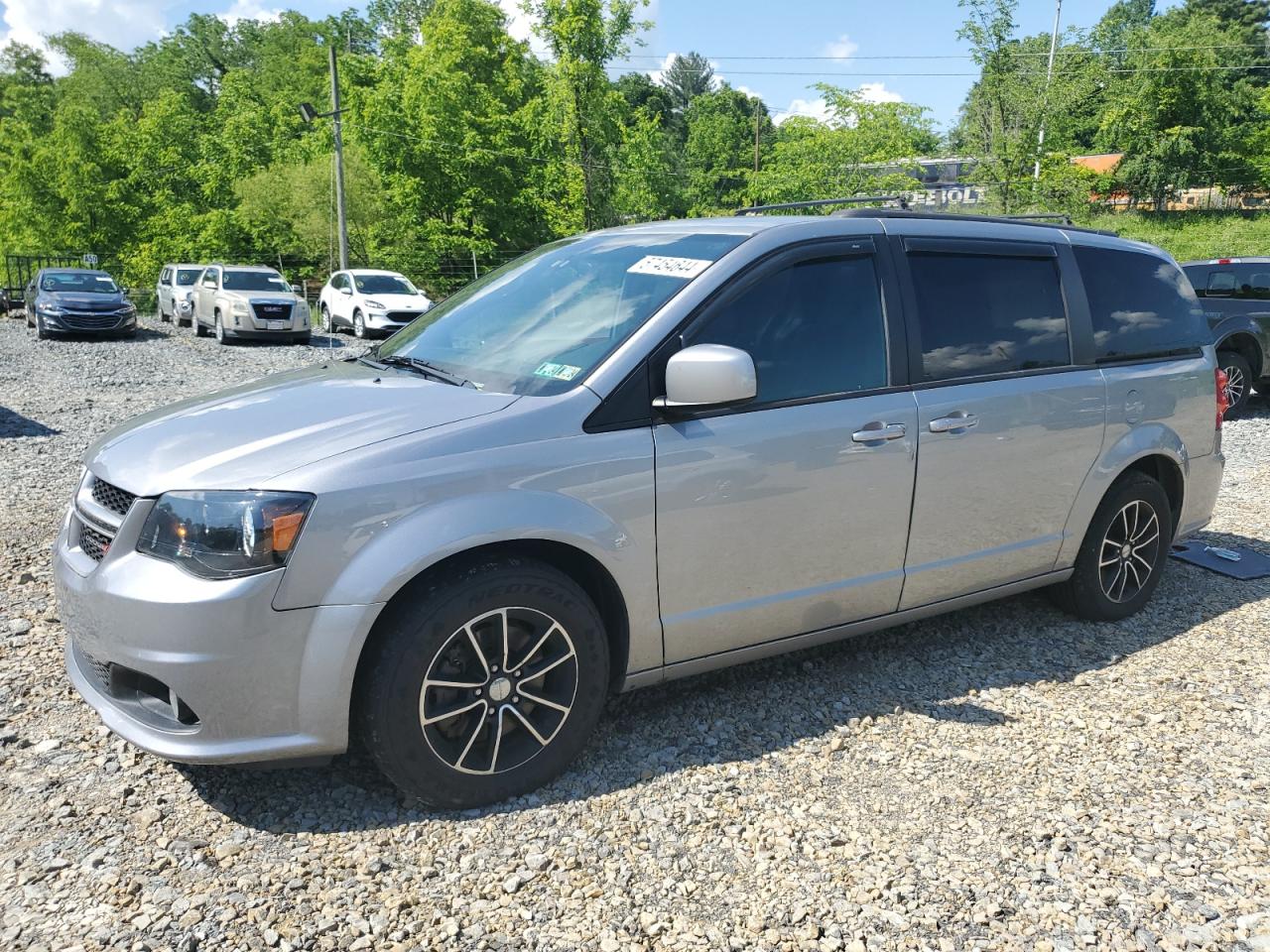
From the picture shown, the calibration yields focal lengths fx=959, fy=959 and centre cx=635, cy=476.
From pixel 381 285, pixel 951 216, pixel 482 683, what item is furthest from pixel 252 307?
pixel 482 683

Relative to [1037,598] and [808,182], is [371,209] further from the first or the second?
[1037,598]

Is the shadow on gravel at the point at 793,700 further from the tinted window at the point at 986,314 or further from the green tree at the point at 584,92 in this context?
the green tree at the point at 584,92

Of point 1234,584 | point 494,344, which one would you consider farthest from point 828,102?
point 494,344

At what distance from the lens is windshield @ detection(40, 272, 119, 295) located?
22.2m

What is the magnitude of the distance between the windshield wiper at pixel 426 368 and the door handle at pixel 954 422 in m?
1.83

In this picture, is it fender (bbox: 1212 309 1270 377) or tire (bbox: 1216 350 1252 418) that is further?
tire (bbox: 1216 350 1252 418)

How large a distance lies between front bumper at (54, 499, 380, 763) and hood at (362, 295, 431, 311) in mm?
20397

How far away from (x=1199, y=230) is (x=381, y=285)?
41.8 metres

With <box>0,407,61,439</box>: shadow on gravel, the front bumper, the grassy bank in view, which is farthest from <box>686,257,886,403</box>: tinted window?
the grassy bank

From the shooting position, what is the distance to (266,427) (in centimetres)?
307

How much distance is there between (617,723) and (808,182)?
2905cm

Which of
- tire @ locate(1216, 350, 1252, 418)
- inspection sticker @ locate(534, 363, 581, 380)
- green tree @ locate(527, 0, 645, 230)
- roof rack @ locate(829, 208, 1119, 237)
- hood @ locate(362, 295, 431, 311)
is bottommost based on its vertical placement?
tire @ locate(1216, 350, 1252, 418)

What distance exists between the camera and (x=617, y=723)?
3.72 meters

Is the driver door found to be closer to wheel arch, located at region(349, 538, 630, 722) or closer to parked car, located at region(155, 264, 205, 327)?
wheel arch, located at region(349, 538, 630, 722)
